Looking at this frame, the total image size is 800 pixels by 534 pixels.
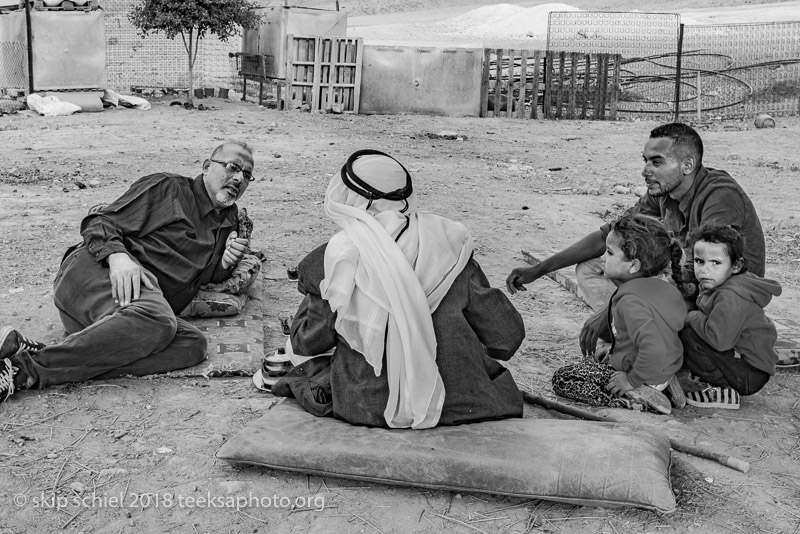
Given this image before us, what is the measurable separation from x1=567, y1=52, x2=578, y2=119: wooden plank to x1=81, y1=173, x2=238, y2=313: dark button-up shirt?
44.3 ft

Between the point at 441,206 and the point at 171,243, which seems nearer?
the point at 171,243

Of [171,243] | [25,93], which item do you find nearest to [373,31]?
[25,93]

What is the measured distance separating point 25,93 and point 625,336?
53.3ft

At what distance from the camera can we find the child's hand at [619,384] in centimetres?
412

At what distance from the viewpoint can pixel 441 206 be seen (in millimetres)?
8836

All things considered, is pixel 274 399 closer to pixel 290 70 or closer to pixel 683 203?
pixel 683 203

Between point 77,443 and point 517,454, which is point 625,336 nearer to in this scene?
point 517,454

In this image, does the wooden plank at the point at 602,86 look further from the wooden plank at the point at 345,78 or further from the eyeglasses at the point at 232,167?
the eyeglasses at the point at 232,167

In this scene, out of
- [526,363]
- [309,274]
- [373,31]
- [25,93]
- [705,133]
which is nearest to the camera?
[309,274]

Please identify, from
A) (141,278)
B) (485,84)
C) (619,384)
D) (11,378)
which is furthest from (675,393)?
(485,84)

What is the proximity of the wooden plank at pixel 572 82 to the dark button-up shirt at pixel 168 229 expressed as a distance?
44.3 ft

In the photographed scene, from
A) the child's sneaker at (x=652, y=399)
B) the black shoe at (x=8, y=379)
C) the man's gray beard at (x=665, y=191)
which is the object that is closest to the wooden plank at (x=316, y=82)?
the man's gray beard at (x=665, y=191)

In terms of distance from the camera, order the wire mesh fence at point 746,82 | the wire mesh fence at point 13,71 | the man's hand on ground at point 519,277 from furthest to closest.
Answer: the wire mesh fence at point 13,71 → the wire mesh fence at point 746,82 → the man's hand on ground at point 519,277

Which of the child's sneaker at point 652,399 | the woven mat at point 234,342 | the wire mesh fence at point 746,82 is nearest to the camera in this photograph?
the child's sneaker at point 652,399
